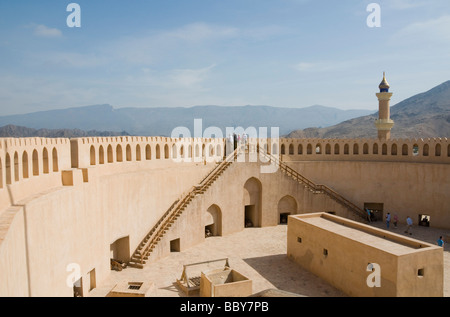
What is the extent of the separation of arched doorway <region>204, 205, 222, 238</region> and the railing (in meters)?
Answer: 5.57

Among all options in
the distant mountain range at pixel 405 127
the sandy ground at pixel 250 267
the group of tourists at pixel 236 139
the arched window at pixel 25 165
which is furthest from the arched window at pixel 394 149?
the distant mountain range at pixel 405 127

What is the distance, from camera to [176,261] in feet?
56.8

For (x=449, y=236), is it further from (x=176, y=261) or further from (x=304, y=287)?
(x=176, y=261)

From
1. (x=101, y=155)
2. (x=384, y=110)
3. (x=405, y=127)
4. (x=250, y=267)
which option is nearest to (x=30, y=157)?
(x=101, y=155)

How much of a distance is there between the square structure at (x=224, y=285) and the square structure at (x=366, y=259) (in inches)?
164

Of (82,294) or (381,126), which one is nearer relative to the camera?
(82,294)

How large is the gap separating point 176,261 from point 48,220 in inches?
332

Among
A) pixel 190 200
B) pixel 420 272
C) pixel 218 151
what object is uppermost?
pixel 218 151

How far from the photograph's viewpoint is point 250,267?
1669cm

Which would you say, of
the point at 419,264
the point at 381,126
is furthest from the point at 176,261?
the point at 381,126

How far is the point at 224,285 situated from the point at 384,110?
22173 mm

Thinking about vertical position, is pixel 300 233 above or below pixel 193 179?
below

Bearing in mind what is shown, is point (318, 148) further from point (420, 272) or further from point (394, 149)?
point (420, 272)
